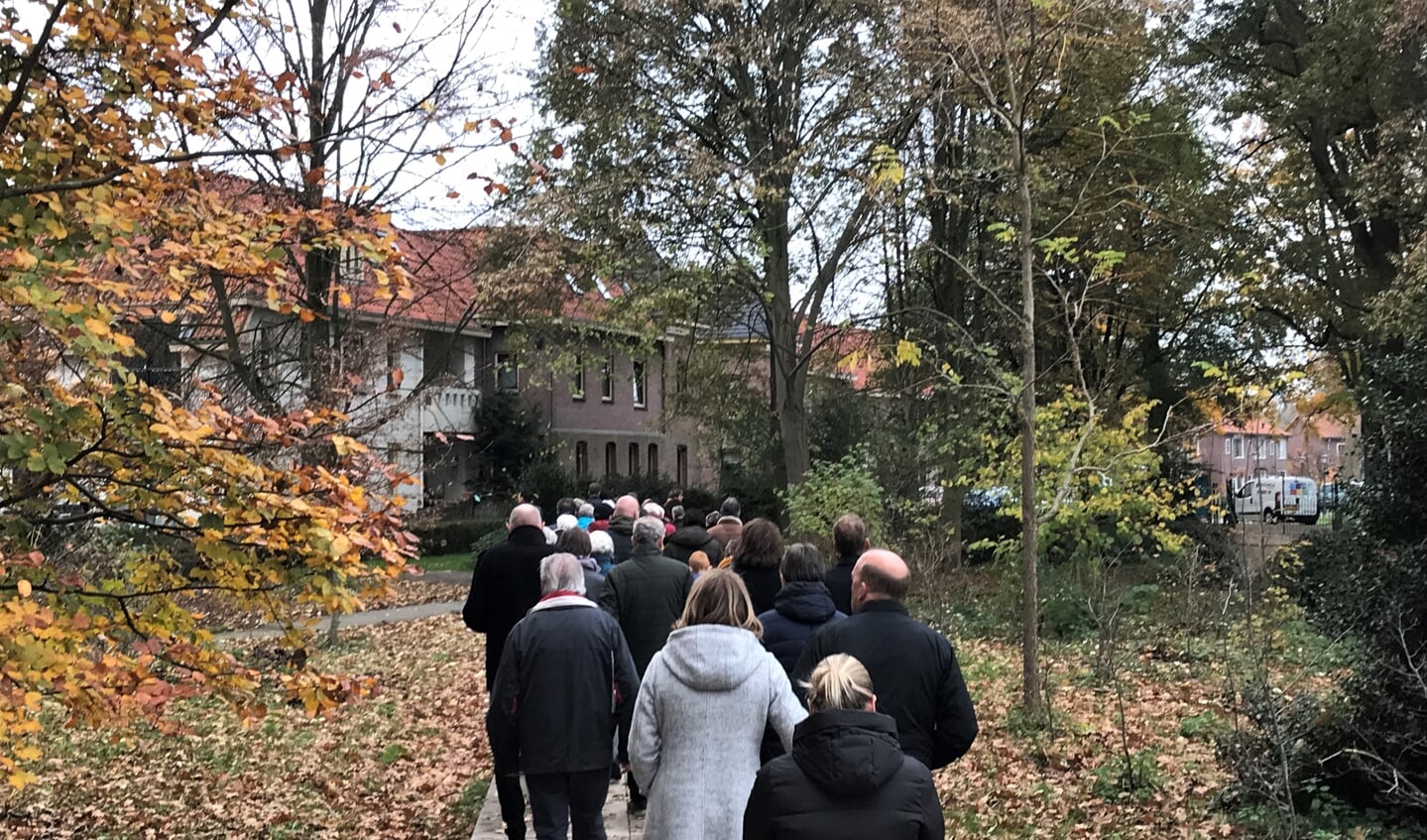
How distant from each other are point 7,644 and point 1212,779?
6.94 metres

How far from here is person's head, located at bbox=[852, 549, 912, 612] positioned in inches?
191

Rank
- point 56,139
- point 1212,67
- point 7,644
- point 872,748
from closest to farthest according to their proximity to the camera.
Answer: point 872,748 < point 7,644 < point 56,139 < point 1212,67

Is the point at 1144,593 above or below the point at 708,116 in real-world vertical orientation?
below

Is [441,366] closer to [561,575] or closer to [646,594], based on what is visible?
[646,594]

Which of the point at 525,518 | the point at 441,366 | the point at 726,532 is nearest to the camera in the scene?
the point at 525,518

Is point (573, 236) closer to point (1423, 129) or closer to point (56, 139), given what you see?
point (1423, 129)

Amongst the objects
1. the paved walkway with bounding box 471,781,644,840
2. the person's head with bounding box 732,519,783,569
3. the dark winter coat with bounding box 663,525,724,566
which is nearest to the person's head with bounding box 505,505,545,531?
the dark winter coat with bounding box 663,525,724,566

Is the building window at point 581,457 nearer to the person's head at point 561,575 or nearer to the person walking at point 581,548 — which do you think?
the person walking at point 581,548

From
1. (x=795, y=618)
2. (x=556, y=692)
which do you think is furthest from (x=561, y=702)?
(x=795, y=618)

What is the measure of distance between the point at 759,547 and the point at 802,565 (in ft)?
5.02

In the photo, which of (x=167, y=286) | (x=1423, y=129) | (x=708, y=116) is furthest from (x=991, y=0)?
(x=708, y=116)

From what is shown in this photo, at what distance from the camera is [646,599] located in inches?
300

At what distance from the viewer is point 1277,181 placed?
2817 cm

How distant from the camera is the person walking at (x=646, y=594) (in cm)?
760
